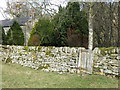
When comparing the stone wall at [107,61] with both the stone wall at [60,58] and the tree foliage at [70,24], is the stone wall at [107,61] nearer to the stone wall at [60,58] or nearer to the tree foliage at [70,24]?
the stone wall at [60,58]

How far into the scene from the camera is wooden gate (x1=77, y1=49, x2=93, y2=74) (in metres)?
4.72

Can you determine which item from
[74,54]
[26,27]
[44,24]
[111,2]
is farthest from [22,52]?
[26,27]

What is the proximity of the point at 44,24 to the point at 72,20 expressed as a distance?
199 cm

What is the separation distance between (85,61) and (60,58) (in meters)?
1.09

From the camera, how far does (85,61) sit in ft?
15.7

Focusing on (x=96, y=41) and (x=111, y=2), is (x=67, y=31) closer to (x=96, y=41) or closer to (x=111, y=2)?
(x=96, y=41)

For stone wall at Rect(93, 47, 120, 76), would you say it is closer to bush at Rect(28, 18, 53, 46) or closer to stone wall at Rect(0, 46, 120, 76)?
stone wall at Rect(0, 46, 120, 76)

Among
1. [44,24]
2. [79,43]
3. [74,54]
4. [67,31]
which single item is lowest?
[74,54]

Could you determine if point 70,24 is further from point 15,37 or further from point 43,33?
point 15,37

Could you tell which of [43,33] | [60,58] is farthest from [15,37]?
[60,58]

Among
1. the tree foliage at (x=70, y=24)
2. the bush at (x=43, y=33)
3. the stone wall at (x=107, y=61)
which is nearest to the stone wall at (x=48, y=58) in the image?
the stone wall at (x=107, y=61)

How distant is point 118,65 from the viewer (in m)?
4.21

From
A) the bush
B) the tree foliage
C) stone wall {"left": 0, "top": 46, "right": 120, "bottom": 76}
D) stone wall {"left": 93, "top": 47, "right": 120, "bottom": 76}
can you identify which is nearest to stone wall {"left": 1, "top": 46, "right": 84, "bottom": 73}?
stone wall {"left": 0, "top": 46, "right": 120, "bottom": 76}

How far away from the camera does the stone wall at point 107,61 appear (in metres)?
4.27
